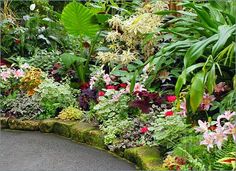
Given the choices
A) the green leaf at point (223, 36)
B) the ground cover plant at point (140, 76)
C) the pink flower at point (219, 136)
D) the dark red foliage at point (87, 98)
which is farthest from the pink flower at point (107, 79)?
the pink flower at point (219, 136)

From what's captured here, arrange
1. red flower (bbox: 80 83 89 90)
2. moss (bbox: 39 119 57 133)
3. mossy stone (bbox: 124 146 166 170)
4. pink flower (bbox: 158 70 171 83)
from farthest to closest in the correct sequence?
red flower (bbox: 80 83 89 90) → moss (bbox: 39 119 57 133) → pink flower (bbox: 158 70 171 83) → mossy stone (bbox: 124 146 166 170)

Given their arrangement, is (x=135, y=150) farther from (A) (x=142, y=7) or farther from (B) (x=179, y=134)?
(A) (x=142, y=7)

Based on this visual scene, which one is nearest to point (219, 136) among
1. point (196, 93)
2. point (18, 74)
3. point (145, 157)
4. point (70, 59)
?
point (196, 93)

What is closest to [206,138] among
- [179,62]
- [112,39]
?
[179,62]

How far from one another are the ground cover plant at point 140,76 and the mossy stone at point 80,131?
11cm

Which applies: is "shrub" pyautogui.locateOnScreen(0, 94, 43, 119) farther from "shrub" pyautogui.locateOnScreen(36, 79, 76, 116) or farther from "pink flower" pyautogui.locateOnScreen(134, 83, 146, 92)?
"pink flower" pyautogui.locateOnScreen(134, 83, 146, 92)

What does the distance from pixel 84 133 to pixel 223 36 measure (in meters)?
1.47

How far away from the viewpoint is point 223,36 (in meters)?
2.64

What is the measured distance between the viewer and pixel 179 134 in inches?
109

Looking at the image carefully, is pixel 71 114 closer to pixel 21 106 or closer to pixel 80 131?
pixel 80 131

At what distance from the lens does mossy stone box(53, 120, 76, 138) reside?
374 cm

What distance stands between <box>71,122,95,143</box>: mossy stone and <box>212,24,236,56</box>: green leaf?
1367 mm

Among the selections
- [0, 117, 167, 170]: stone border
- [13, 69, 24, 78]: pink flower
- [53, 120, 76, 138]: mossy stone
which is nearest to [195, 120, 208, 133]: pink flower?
[0, 117, 167, 170]: stone border

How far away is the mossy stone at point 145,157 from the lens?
267cm
